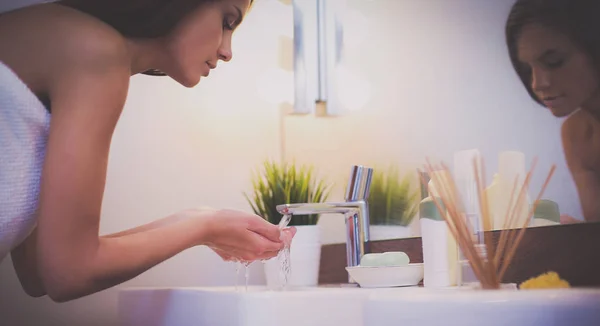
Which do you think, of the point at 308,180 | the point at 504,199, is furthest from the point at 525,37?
the point at 308,180

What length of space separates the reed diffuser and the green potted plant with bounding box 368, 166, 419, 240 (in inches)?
5.8

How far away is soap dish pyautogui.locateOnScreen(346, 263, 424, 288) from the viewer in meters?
0.95

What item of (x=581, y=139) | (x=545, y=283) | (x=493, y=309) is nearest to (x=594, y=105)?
(x=581, y=139)

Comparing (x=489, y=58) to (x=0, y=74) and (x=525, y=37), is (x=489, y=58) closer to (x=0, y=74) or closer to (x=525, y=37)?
(x=525, y=37)

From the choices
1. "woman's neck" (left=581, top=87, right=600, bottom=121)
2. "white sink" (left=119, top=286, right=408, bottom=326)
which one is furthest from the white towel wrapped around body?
"woman's neck" (left=581, top=87, right=600, bottom=121)

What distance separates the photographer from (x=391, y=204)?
114cm

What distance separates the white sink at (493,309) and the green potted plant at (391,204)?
504mm

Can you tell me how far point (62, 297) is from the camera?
712mm

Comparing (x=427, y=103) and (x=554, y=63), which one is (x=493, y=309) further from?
(x=427, y=103)

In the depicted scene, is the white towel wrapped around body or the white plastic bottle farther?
the white plastic bottle

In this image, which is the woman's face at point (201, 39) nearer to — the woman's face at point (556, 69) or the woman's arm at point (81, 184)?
the woman's arm at point (81, 184)

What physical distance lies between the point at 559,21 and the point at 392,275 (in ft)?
1.36

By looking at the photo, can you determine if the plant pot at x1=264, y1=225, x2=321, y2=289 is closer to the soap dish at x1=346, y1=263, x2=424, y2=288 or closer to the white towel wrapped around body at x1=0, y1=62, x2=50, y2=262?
the soap dish at x1=346, y1=263, x2=424, y2=288

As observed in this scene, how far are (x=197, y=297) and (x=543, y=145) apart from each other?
0.51m
